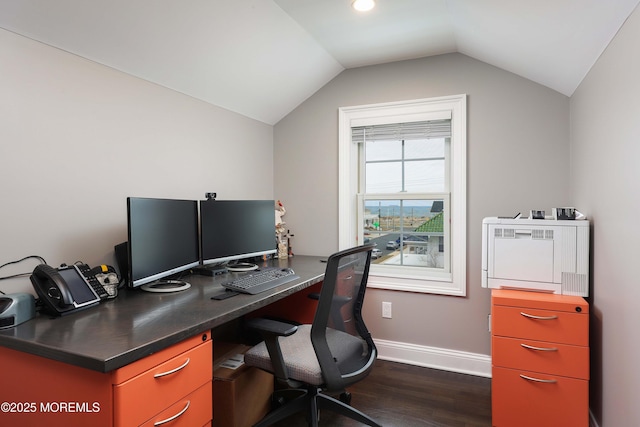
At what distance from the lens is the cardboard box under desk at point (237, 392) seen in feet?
5.94

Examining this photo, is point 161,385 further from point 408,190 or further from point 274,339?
point 408,190

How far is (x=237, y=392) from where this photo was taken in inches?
72.1

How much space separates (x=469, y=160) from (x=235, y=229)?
1782 millimetres

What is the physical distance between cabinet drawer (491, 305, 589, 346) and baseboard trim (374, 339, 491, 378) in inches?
32.1

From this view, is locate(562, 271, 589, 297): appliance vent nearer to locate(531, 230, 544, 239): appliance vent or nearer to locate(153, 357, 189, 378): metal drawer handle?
locate(531, 230, 544, 239): appliance vent

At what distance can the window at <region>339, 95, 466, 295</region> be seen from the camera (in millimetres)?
2705

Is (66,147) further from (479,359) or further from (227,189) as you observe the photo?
(479,359)

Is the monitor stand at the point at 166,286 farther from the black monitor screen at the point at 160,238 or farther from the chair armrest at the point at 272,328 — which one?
the chair armrest at the point at 272,328

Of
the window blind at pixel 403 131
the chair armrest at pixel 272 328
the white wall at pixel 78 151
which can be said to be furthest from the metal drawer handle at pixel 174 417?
the window blind at pixel 403 131

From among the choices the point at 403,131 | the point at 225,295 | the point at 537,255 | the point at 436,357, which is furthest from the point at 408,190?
the point at 225,295

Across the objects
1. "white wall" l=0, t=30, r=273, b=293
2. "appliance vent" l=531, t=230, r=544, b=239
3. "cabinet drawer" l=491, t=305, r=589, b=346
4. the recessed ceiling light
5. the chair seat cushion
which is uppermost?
the recessed ceiling light

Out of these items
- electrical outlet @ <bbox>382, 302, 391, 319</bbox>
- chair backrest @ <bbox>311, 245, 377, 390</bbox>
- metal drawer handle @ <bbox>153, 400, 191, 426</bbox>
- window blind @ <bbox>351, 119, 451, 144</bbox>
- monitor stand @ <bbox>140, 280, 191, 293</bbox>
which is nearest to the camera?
metal drawer handle @ <bbox>153, 400, 191, 426</bbox>

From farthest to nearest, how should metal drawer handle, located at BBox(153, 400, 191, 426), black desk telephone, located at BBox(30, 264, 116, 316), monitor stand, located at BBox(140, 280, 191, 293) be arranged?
monitor stand, located at BBox(140, 280, 191, 293) < black desk telephone, located at BBox(30, 264, 116, 316) < metal drawer handle, located at BBox(153, 400, 191, 426)

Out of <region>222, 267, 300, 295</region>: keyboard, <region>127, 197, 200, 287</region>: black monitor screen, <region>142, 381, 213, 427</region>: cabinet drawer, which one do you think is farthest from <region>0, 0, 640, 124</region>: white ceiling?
<region>142, 381, 213, 427</region>: cabinet drawer
